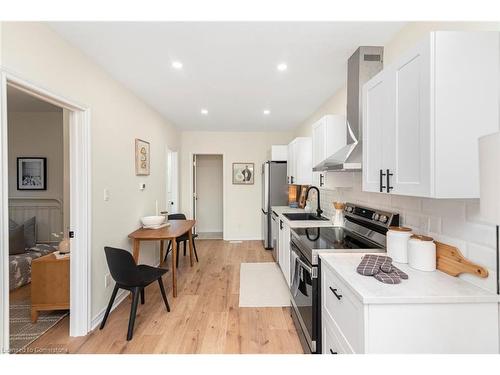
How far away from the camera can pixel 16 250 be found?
3.27m

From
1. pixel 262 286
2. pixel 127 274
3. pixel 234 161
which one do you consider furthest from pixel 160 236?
pixel 234 161

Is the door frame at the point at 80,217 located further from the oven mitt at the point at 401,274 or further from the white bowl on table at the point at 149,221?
the oven mitt at the point at 401,274

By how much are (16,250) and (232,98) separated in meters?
3.66

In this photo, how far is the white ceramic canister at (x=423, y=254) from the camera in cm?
135

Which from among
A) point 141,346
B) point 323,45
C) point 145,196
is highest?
point 323,45

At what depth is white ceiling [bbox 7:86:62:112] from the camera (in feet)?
10.6

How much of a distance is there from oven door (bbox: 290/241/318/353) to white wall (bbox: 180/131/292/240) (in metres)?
3.43

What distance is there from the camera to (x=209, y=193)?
6.51 metres

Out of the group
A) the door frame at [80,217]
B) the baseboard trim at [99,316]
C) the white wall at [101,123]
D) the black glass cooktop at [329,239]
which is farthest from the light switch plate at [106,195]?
the black glass cooktop at [329,239]

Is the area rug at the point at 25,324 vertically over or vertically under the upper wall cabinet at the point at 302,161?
under

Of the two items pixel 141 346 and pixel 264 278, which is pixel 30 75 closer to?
pixel 141 346

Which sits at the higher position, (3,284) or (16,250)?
(3,284)

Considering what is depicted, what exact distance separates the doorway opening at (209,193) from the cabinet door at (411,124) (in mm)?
5376
